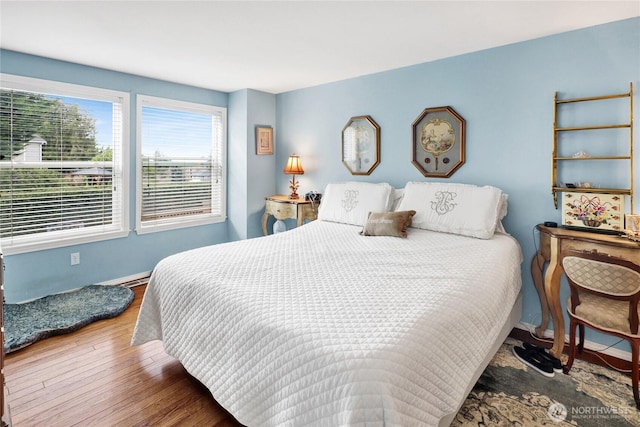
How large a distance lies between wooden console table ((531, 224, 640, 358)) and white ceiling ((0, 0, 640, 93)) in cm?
146

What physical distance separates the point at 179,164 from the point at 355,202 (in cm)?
231

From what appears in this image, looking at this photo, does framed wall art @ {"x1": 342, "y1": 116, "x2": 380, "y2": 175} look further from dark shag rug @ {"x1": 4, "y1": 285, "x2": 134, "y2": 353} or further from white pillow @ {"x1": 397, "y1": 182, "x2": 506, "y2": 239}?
dark shag rug @ {"x1": 4, "y1": 285, "x2": 134, "y2": 353}

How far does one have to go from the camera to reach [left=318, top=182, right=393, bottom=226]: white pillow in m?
3.28

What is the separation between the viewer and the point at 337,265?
2.12 m

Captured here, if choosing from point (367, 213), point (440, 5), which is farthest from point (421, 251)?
point (440, 5)

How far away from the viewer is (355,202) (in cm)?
341

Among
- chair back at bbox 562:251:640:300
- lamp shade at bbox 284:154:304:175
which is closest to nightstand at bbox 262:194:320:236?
lamp shade at bbox 284:154:304:175

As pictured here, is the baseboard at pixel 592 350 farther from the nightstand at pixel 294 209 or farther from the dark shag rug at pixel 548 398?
the nightstand at pixel 294 209

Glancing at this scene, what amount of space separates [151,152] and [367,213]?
262 centimetres

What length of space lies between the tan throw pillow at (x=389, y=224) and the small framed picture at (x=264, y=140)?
2150 mm

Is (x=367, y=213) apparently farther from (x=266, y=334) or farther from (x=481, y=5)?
(x=266, y=334)

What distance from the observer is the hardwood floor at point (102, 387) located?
1.79 metres

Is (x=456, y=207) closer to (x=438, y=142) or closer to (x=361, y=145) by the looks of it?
(x=438, y=142)

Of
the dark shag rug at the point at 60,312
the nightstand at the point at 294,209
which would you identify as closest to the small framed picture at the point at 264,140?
the nightstand at the point at 294,209
